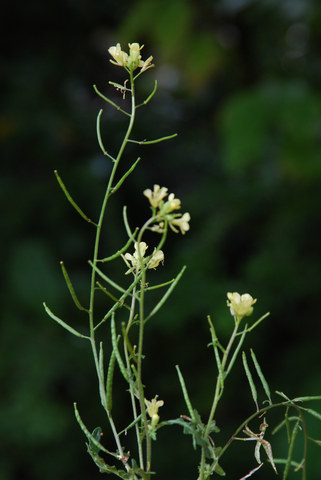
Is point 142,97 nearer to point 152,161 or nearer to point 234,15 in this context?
point 152,161

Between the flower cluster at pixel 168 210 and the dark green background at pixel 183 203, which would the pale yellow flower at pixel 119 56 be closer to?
the flower cluster at pixel 168 210

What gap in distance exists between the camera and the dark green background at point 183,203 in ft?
3.47

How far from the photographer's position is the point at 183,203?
3.95 feet

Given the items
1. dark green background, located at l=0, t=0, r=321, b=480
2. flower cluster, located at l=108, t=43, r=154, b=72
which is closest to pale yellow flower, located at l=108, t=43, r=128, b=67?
flower cluster, located at l=108, t=43, r=154, b=72

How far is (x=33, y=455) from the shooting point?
1067mm

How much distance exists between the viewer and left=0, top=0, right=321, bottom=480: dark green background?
3.47 ft

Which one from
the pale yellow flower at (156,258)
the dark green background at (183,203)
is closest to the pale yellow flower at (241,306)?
the pale yellow flower at (156,258)

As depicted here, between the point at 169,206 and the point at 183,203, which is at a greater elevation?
the point at 183,203

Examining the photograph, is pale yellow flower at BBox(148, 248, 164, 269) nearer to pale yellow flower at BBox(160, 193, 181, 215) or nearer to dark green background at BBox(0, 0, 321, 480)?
pale yellow flower at BBox(160, 193, 181, 215)

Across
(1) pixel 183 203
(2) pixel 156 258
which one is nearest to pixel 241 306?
(2) pixel 156 258

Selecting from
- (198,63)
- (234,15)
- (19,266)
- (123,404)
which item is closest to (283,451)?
(123,404)

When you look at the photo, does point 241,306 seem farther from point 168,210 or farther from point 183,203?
point 183,203

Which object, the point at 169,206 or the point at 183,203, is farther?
the point at 183,203

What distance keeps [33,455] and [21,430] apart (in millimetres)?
88
